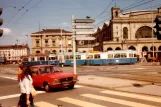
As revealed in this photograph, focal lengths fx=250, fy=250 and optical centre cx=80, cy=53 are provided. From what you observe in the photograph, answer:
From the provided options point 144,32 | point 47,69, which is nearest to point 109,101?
point 47,69

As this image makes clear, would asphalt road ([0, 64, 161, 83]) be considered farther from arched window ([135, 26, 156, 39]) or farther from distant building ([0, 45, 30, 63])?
distant building ([0, 45, 30, 63])

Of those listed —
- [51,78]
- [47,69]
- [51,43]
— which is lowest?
[51,78]

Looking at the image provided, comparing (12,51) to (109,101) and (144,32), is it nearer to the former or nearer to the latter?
(144,32)

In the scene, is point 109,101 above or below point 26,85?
below

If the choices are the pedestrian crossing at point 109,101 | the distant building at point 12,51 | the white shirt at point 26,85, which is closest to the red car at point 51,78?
the pedestrian crossing at point 109,101

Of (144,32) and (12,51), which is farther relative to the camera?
(12,51)

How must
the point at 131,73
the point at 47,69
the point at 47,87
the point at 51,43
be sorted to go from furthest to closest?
the point at 51,43, the point at 131,73, the point at 47,69, the point at 47,87

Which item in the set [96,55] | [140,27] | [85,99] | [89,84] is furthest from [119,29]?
[85,99]

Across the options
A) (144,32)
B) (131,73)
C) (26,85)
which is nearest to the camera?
(26,85)

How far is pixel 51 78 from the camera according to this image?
13641 millimetres

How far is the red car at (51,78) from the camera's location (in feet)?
44.8

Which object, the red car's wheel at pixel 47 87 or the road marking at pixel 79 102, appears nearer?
the road marking at pixel 79 102

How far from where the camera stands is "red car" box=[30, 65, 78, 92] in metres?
13.6

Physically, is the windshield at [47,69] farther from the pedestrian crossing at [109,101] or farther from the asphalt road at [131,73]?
the asphalt road at [131,73]
